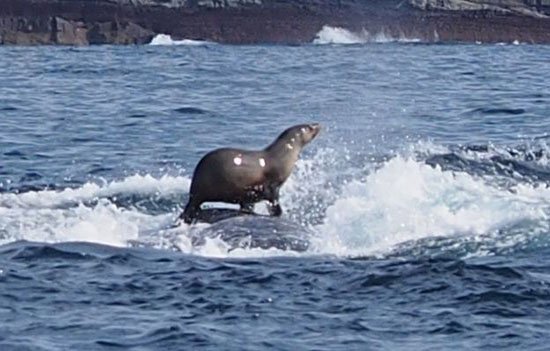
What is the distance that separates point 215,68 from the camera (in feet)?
129

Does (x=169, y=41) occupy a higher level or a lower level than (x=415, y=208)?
lower

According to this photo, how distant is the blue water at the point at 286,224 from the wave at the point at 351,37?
76.7 feet

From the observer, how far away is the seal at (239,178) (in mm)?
16859

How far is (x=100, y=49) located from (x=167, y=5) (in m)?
12.7

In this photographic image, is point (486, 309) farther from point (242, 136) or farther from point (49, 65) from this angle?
point (49, 65)

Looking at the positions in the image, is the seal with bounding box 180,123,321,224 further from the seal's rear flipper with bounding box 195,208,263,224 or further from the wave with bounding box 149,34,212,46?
the wave with bounding box 149,34,212,46

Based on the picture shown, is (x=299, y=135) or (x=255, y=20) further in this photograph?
(x=255, y=20)

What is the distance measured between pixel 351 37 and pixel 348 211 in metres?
41.5

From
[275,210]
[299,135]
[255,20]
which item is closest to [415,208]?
[275,210]

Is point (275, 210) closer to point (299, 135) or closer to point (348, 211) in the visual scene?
point (348, 211)

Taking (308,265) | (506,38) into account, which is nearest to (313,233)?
(308,265)

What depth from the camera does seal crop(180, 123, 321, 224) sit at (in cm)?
1686

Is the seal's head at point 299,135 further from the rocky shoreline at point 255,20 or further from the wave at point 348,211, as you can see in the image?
the rocky shoreline at point 255,20

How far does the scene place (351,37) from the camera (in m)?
58.7
